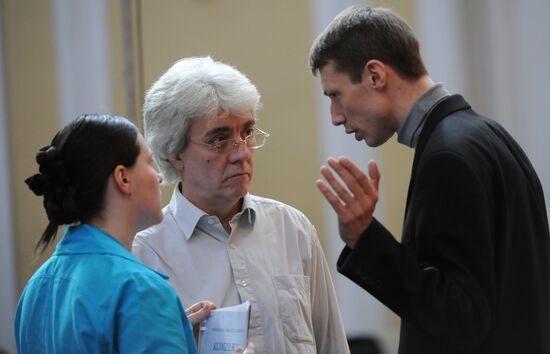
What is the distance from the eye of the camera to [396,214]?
12.3 ft

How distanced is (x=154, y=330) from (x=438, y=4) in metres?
2.89

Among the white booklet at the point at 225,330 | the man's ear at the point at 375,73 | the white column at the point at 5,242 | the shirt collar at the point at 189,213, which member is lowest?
the white column at the point at 5,242

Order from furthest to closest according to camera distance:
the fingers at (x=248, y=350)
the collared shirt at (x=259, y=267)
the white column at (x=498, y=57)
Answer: the white column at (x=498, y=57)
the collared shirt at (x=259, y=267)
the fingers at (x=248, y=350)

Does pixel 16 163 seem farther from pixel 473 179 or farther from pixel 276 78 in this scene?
pixel 473 179

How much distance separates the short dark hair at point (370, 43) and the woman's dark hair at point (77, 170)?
577 millimetres

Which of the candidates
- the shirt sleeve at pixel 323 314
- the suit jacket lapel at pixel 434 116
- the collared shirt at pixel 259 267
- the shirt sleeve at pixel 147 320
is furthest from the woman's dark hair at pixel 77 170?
the shirt sleeve at pixel 323 314

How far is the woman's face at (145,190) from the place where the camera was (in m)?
1.59

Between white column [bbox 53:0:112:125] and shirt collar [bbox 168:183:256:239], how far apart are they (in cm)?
188

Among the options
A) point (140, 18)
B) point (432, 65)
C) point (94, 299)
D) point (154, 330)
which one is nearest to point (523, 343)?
point (154, 330)

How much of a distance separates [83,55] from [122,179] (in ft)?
8.30

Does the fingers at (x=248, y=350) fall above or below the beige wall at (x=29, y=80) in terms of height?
below

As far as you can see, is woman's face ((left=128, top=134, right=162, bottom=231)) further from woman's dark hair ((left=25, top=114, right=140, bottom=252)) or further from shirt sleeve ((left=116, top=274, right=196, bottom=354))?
shirt sleeve ((left=116, top=274, right=196, bottom=354))

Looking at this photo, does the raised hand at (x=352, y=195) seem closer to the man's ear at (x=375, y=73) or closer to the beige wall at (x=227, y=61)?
the man's ear at (x=375, y=73)

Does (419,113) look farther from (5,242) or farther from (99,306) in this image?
(5,242)
